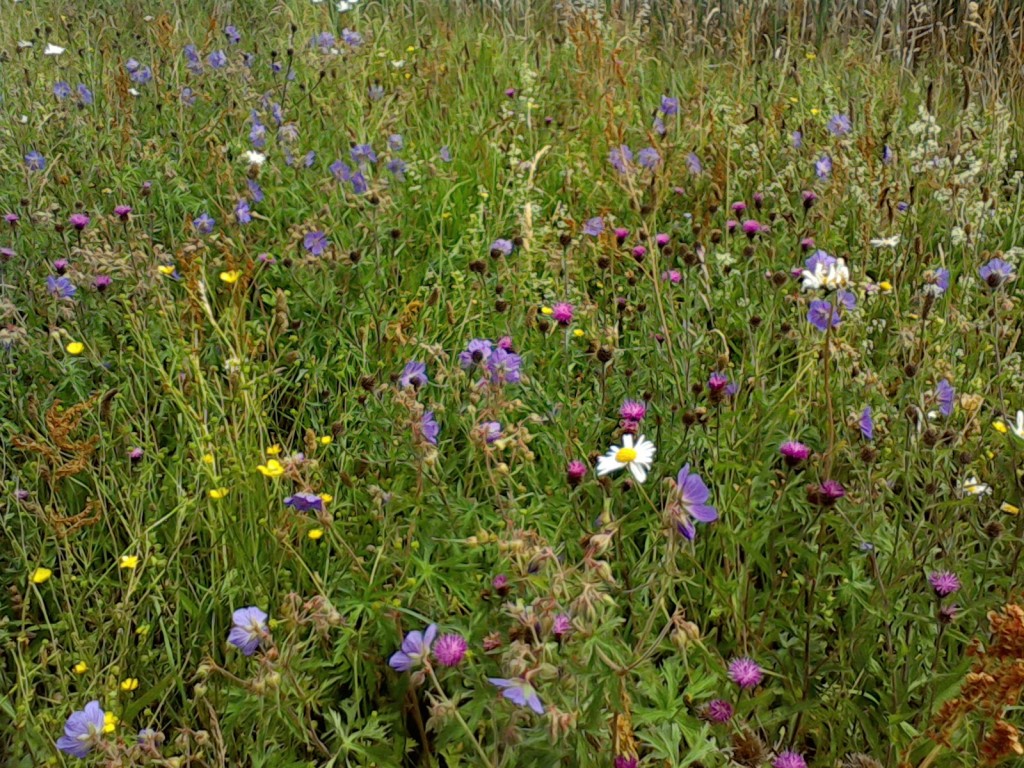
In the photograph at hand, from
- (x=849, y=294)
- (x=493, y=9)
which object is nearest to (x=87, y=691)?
(x=849, y=294)

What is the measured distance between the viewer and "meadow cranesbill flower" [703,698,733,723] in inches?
54.4

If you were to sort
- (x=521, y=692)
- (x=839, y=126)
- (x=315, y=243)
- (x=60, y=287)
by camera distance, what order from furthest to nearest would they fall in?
1. (x=839, y=126)
2. (x=315, y=243)
3. (x=60, y=287)
4. (x=521, y=692)

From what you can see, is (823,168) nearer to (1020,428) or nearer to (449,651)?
(1020,428)

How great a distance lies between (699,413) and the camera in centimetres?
174

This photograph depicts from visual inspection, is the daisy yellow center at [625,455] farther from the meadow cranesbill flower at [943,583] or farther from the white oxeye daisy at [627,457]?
the meadow cranesbill flower at [943,583]

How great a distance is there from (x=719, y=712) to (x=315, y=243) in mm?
1576

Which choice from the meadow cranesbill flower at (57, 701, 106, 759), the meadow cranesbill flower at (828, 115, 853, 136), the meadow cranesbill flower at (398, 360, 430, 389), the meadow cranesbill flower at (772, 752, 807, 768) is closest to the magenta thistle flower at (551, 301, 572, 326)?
the meadow cranesbill flower at (398, 360, 430, 389)

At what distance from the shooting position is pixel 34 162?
8.96 feet

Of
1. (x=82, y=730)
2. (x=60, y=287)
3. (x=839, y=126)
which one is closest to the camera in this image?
(x=82, y=730)

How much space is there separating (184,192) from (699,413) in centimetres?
185

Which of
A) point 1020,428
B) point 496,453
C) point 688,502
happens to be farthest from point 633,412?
point 1020,428

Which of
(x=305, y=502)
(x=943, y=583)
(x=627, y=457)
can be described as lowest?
(x=943, y=583)

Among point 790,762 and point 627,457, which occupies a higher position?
point 627,457

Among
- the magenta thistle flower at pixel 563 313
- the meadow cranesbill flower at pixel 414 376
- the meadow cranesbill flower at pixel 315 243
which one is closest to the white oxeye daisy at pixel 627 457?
the meadow cranesbill flower at pixel 414 376
